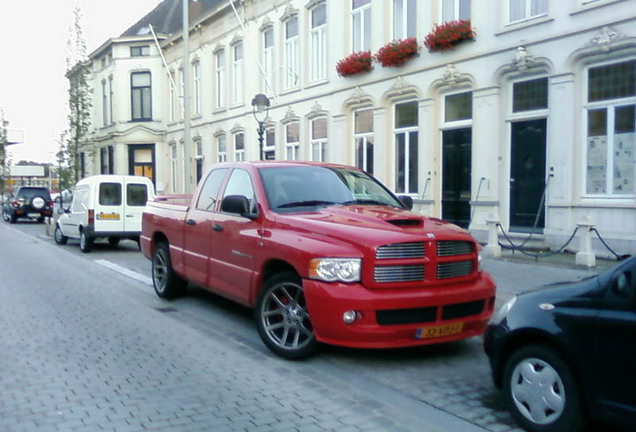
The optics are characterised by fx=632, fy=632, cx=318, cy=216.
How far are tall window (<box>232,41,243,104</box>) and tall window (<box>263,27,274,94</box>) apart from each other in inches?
84.0

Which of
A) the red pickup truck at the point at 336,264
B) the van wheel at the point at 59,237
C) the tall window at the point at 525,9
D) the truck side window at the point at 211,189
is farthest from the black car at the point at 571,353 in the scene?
the van wheel at the point at 59,237

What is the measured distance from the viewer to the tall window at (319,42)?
2129 centimetres

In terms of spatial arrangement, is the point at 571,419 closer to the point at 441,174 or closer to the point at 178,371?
the point at 178,371

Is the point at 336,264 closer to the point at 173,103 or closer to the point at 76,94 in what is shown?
the point at 76,94

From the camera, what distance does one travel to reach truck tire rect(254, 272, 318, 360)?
5.98 metres

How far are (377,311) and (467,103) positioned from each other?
11.2m

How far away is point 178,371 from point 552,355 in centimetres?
329

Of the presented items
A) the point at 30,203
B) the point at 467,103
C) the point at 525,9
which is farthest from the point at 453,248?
the point at 30,203

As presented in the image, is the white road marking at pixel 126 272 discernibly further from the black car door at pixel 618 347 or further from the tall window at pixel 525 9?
the tall window at pixel 525 9

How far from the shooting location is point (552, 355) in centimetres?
415

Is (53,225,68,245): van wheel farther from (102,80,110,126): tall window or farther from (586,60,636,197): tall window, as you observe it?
(102,80,110,126): tall window

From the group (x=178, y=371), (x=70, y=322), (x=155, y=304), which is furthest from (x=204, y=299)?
(x=178, y=371)

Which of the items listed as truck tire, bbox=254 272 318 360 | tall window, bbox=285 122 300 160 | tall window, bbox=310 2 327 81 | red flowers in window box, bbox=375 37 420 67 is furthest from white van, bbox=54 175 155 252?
truck tire, bbox=254 272 318 360

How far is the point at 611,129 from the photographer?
1229 centimetres
